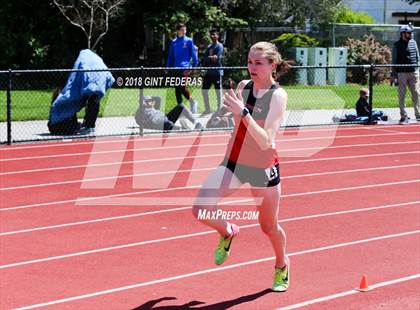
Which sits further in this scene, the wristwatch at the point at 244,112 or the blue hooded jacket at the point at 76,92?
the blue hooded jacket at the point at 76,92

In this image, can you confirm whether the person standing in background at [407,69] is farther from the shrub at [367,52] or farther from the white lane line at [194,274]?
the shrub at [367,52]

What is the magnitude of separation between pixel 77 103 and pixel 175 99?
6.36 metres

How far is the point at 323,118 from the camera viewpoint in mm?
20484

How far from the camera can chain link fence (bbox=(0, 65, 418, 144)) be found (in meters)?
17.4

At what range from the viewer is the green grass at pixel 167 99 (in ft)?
66.9

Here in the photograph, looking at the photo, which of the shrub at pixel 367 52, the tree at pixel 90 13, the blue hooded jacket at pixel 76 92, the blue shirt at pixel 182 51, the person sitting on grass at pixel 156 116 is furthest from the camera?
the shrub at pixel 367 52

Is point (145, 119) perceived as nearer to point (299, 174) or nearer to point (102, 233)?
point (299, 174)

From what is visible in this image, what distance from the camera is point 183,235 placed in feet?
29.6

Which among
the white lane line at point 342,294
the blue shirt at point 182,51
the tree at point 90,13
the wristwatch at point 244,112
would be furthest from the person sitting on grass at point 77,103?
the tree at point 90,13

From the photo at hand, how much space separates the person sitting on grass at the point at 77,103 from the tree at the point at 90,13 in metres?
12.6

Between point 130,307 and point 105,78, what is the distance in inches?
443

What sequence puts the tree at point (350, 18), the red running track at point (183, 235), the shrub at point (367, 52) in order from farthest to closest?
the tree at point (350, 18)
the shrub at point (367, 52)
the red running track at point (183, 235)

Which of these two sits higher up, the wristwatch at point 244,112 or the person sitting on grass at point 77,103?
the wristwatch at point 244,112

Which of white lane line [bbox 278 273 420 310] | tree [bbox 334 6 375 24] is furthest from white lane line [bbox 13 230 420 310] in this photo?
tree [bbox 334 6 375 24]
